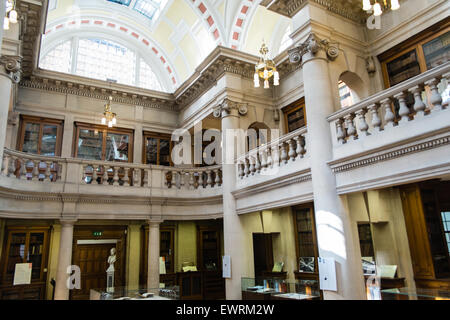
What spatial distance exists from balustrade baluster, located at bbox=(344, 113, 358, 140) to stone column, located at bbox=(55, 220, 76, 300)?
804cm

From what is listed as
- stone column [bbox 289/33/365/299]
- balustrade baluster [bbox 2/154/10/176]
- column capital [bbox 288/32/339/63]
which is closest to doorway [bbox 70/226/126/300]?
balustrade baluster [bbox 2/154/10/176]

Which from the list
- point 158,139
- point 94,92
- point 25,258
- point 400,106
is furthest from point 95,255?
point 400,106

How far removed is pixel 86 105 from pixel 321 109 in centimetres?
904

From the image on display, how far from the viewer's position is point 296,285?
8.01m

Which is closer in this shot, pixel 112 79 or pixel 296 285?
pixel 296 285

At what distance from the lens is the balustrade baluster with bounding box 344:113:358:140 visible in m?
7.04

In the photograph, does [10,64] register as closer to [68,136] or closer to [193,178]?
[68,136]

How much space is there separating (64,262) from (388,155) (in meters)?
8.74

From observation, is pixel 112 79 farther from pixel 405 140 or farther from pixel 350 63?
pixel 405 140

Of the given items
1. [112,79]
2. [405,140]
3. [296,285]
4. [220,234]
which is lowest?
[296,285]

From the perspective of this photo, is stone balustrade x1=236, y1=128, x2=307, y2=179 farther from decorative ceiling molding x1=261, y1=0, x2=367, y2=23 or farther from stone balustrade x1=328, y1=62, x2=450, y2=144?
decorative ceiling molding x1=261, y1=0, x2=367, y2=23

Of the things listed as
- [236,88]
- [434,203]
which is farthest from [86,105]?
[434,203]

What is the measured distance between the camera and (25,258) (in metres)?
11.2

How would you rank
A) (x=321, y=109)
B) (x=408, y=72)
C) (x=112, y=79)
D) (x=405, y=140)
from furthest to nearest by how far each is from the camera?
(x=112, y=79) → (x=408, y=72) → (x=321, y=109) → (x=405, y=140)
